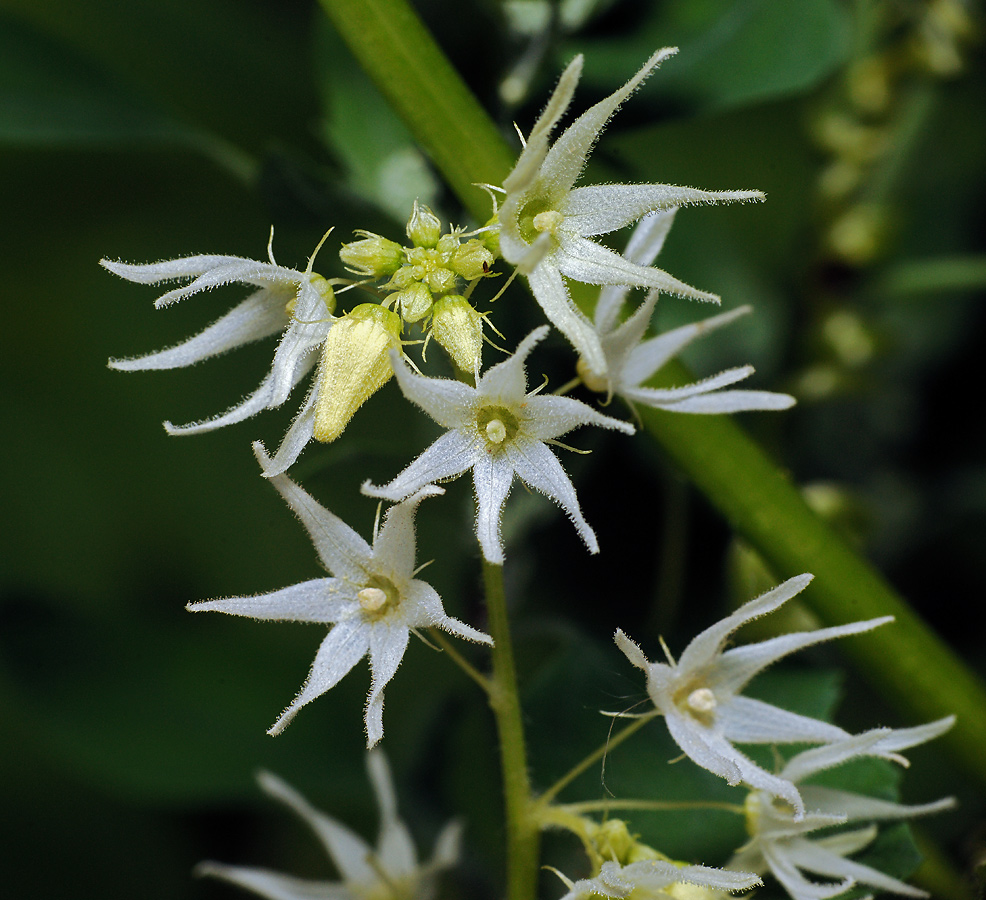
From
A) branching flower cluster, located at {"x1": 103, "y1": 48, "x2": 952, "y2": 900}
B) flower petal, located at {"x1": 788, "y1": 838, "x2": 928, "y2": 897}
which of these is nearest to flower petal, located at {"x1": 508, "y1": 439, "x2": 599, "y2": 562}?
branching flower cluster, located at {"x1": 103, "y1": 48, "x2": 952, "y2": 900}

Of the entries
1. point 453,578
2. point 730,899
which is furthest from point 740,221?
point 730,899

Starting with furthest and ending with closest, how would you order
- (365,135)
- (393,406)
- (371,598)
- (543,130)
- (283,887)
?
1. (393,406)
2. (365,135)
3. (283,887)
4. (371,598)
5. (543,130)

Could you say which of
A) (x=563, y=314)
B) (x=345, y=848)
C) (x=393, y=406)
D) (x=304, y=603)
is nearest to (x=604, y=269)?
(x=563, y=314)

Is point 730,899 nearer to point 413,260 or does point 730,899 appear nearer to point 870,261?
point 413,260

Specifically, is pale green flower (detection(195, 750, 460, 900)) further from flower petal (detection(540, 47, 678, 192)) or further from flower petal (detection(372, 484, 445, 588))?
flower petal (detection(540, 47, 678, 192))

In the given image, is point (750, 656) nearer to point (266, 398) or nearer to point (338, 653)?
point (338, 653)

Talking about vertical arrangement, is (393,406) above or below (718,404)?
above

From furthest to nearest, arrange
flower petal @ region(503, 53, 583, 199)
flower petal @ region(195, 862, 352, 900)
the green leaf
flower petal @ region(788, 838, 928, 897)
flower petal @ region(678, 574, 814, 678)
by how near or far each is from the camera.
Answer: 1. the green leaf
2. flower petal @ region(195, 862, 352, 900)
3. flower petal @ region(788, 838, 928, 897)
4. flower petal @ region(678, 574, 814, 678)
5. flower petal @ region(503, 53, 583, 199)
